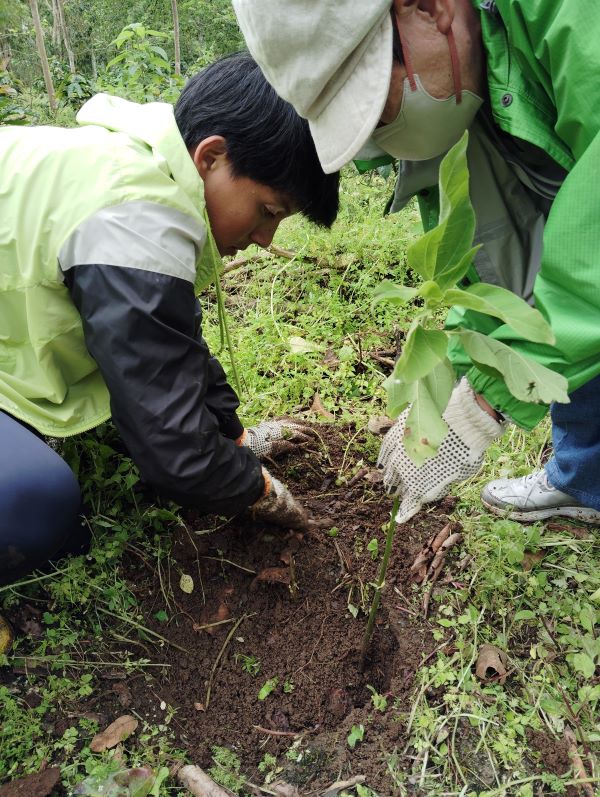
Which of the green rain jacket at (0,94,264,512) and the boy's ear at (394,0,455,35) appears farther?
the green rain jacket at (0,94,264,512)

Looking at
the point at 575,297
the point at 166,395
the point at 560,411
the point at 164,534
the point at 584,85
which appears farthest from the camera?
the point at 164,534

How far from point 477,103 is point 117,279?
0.95 meters

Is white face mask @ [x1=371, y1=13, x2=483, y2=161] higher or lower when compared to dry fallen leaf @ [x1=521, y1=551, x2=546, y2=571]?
higher

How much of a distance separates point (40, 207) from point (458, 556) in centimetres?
164

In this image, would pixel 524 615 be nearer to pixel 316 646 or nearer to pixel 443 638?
pixel 443 638

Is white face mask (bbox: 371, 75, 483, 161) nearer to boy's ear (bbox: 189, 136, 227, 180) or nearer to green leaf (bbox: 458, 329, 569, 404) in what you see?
boy's ear (bbox: 189, 136, 227, 180)

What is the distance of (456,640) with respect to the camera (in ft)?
6.12

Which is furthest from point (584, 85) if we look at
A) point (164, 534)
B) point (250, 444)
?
point (164, 534)

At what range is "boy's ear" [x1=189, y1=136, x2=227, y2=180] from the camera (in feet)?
5.42

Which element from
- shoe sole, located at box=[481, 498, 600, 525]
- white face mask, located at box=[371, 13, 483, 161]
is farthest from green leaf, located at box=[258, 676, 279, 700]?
white face mask, located at box=[371, 13, 483, 161]

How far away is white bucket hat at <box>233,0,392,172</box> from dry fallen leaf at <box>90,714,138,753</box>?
1.60m

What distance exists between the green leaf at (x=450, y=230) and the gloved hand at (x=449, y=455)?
53cm

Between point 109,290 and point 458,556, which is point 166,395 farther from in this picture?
point 458,556

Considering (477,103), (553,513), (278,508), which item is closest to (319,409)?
(278,508)
